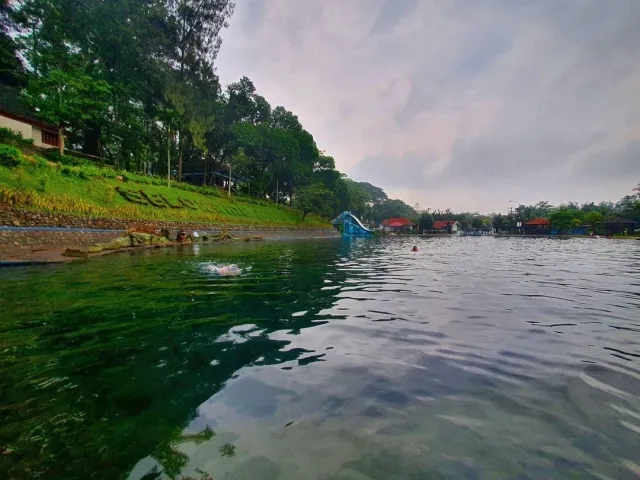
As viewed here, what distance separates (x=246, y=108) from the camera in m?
51.7

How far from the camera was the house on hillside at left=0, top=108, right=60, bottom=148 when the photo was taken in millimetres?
27062

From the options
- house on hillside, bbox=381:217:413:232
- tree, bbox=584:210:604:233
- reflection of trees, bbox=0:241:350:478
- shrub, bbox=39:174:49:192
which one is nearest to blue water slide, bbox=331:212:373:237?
house on hillside, bbox=381:217:413:232

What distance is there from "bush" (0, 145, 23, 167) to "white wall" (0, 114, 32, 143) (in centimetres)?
1303

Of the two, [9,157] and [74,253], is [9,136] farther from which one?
[74,253]

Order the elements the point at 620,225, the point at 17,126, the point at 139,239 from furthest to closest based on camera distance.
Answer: the point at 620,225 → the point at 17,126 → the point at 139,239

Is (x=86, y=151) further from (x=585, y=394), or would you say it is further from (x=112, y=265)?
(x=585, y=394)

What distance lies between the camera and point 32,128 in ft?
95.3

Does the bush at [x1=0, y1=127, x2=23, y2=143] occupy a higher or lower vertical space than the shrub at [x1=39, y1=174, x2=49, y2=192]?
higher

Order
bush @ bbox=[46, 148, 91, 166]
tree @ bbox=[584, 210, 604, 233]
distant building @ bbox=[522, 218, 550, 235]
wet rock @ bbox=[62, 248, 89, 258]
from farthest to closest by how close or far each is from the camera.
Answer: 1. distant building @ bbox=[522, 218, 550, 235]
2. tree @ bbox=[584, 210, 604, 233]
3. bush @ bbox=[46, 148, 91, 166]
4. wet rock @ bbox=[62, 248, 89, 258]

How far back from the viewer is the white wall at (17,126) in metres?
26.7

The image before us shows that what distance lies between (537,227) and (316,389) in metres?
90.4

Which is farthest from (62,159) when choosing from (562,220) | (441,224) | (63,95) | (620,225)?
(620,225)

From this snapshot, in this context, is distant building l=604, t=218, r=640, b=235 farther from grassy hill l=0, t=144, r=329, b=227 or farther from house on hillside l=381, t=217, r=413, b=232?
grassy hill l=0, t=144, r=329, b=227

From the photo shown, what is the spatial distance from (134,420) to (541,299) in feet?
27.5
